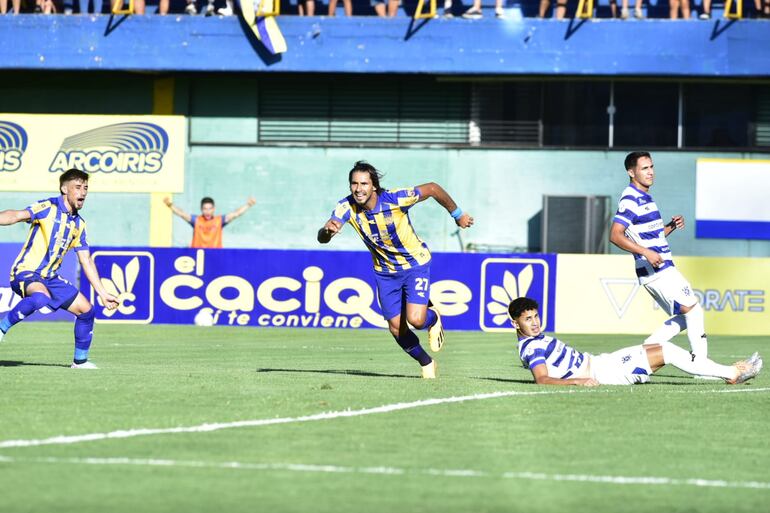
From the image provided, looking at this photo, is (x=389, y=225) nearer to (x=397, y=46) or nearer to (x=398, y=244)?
(x=398, y=244)

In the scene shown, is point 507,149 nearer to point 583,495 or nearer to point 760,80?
point 760,80

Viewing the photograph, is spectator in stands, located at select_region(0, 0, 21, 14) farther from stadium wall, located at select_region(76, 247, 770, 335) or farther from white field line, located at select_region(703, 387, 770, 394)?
white field line, located at select_region(703, 387, 770, 394)

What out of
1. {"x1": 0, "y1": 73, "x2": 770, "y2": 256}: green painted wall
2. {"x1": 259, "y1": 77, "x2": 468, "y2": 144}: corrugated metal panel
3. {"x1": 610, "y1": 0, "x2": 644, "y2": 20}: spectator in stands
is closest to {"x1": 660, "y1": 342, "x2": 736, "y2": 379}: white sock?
{"x1": 610, "y1": 0, "x2": 644, "y2": 20}: spectator in stands

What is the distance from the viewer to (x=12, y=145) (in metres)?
28.7

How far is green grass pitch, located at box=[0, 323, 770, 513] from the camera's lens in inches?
240

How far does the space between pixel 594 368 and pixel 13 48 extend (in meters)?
21.3

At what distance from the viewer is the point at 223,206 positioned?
30734 millimetres

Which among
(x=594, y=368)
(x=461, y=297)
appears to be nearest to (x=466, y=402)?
(x=594, y=368)

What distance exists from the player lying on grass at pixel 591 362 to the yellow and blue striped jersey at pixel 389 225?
1276mm

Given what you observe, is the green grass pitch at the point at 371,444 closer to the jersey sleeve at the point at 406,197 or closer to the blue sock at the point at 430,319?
the blue sock at the point at 430,319

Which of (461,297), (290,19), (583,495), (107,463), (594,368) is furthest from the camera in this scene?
(290,19)

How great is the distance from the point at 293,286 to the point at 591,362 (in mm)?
12197

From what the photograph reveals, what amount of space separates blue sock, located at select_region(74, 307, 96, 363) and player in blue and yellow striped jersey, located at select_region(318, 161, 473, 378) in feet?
9.43

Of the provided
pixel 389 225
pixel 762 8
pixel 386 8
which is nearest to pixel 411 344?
pixel 389 225
